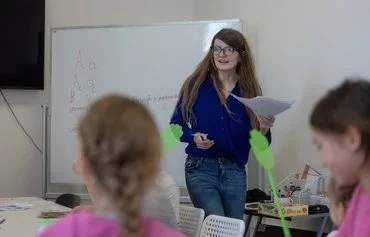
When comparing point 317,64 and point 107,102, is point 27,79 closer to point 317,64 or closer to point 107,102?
point 317,64

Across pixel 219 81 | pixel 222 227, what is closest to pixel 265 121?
pixel 219 81

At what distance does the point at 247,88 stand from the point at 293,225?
3.48 feet

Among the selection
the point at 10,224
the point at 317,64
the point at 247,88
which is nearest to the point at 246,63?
the point at 247,88

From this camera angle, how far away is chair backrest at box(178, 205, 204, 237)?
238 centimetres

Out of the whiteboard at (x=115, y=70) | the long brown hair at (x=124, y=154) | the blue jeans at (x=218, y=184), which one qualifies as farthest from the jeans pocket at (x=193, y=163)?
the long brown hair at (x=124, y=154)

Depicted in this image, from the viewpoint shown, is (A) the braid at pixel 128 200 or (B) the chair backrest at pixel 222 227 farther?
(B) the chair backrest at pixel 222 227

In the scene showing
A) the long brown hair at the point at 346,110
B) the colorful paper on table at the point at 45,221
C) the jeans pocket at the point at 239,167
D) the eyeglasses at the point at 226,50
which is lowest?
the colorful paper on table at the point at 45,221

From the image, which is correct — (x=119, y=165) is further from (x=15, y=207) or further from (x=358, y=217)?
(x=15, y=207)

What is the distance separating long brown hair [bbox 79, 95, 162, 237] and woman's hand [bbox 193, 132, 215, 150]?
62.6 inches

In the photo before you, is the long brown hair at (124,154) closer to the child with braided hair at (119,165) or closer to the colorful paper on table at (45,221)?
the child with braided hair at (119,165)

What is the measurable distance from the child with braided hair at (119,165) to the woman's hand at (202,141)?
1566 mm

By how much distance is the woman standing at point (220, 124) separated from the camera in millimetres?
2613

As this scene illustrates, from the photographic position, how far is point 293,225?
3.30m

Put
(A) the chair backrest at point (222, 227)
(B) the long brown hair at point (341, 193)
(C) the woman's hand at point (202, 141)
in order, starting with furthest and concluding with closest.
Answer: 1. (C) the woman's hand at point (202, 141)
2. (A) the chair backrest at point (222, 227)
3. (B) the long brown hair at point (341, 193)
